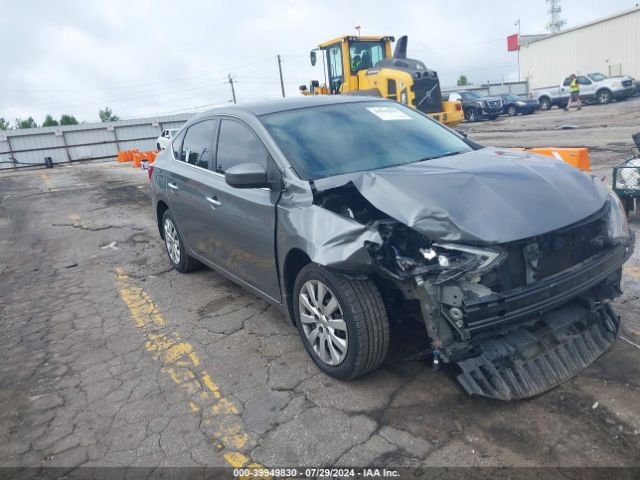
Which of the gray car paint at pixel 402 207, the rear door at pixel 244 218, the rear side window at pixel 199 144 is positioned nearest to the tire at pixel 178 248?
the rear side window at pixel 199 144

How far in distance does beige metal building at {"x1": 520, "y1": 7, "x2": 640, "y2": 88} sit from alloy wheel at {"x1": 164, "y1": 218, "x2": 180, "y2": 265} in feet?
131

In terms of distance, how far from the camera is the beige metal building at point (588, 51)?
36.0m

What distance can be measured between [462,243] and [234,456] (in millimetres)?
1650

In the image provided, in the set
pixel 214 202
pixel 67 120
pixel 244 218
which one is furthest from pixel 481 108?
pixel 67 120

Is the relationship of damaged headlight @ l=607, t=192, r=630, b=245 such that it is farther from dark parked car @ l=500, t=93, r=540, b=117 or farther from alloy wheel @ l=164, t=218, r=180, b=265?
dark parked car @ l=500, t=93, r=540, b=117

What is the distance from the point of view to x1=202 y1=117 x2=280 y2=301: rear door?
3.67 metres

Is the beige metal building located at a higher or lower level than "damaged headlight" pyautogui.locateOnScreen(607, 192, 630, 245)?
higher

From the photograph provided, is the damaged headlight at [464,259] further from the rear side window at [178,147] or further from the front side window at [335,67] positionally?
the front side window at [335,67]

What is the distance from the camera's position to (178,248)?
5598 mm

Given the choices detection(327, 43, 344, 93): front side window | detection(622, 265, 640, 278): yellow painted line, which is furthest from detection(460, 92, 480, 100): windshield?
detection(622, 265, 640, 278): yellow painted line

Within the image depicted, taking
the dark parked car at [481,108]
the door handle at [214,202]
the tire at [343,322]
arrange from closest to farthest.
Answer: the tire at [343,322] < the door handle at [214,202] < the dark parked car at [481,108]

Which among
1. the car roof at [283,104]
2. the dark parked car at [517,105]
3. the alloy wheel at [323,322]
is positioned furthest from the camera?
the dark parked car at [517,105]

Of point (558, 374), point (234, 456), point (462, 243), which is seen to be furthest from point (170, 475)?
point (558, 374)

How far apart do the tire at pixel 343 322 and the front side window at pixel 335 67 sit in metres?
12.8
